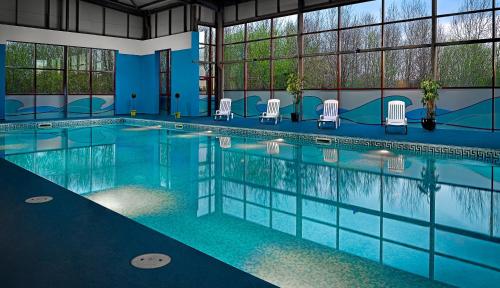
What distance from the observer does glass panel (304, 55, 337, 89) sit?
12.5 m

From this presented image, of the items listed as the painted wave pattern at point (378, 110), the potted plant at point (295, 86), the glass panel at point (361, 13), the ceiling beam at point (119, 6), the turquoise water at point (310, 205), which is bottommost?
the turquoise water at point (310, 205)

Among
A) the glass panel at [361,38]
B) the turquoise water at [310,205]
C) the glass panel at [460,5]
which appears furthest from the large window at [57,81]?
the glass panel at [460,5]

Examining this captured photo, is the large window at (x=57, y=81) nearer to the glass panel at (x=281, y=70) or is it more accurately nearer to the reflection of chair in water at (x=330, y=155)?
the glass panel at (x=281, y=70)

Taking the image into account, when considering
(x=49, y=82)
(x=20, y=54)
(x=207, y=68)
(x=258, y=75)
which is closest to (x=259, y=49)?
(x=258, y=75)

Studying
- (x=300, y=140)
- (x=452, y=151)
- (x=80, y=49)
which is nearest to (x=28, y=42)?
(x=80, y=49)

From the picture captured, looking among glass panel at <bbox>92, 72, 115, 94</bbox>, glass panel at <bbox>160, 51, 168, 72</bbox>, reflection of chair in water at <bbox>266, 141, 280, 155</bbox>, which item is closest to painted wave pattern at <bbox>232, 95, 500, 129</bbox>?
glass panel at <bbox>160, 51, 168, 72</bbox>

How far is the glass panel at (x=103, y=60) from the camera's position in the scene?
15849mm

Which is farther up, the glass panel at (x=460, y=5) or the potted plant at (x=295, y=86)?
the glass panel at (x=460, y=5)

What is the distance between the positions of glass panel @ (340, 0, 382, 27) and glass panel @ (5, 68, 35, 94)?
402 inches

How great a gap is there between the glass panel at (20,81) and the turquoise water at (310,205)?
6.58 metres

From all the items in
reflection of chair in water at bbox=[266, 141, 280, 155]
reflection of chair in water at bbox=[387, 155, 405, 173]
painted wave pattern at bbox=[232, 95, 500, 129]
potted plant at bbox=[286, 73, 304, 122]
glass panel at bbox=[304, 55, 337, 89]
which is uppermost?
glass panel at bbox=[304, 55, 337, 89]

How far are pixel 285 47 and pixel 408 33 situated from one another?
4.02m

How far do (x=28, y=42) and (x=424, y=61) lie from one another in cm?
1215

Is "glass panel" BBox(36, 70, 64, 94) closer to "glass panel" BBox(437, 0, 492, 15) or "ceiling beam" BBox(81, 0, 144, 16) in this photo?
"ceiling beam" BBox(81, 0, 144, 16)
